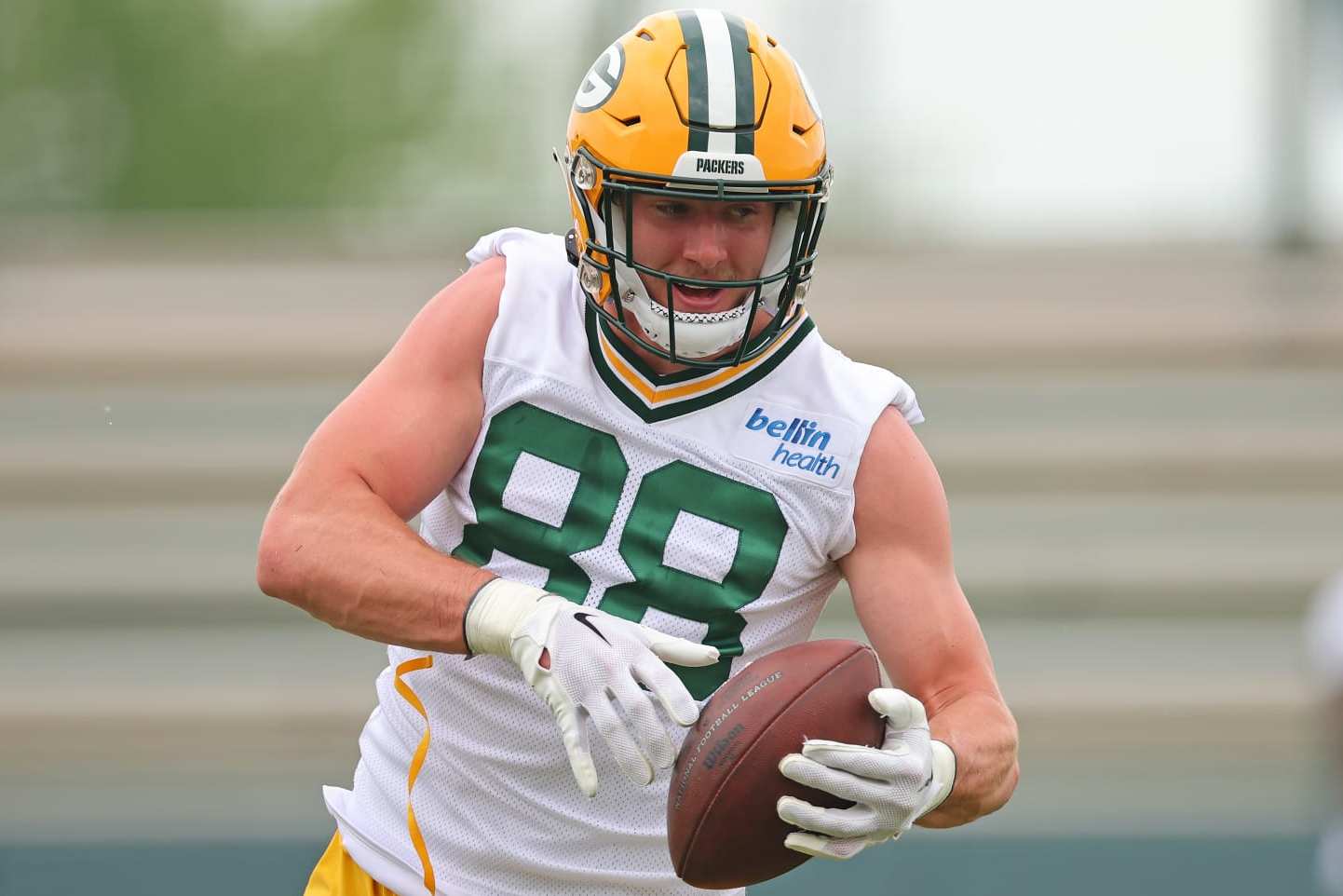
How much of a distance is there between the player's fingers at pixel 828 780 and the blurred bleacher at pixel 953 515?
3.51 meters

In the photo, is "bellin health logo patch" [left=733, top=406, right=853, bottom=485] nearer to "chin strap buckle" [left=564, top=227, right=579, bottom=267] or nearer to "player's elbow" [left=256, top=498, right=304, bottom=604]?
"chin strap buckle" [left=564, top=227, right=579, bottom=267]

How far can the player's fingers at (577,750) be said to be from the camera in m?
2.16

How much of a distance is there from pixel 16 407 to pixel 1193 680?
4291mm

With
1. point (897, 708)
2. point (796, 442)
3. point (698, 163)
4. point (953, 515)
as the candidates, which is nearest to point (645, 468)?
point (796, 442)

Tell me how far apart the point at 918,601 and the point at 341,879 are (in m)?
0.98

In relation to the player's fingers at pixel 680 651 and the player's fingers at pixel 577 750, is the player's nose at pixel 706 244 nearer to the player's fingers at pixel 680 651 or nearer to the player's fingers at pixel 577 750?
the player's fingers at pixel 680 651

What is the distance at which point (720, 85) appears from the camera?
8.13ft

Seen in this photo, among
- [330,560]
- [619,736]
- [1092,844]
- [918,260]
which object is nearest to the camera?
[619,736]

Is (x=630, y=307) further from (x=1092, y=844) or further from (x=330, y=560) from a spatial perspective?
(x=1092, y=844)

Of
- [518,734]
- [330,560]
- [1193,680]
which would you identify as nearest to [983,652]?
[518,734]

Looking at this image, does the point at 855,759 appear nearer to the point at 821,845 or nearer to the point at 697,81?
the point at 821,845

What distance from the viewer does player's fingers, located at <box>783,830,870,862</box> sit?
2156 millimetres

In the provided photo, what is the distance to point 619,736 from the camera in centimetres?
215

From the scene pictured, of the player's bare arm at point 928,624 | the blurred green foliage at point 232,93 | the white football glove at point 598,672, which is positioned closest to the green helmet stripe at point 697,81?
the player's bare arm at point 928,624
